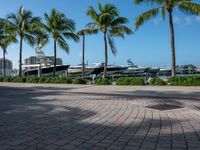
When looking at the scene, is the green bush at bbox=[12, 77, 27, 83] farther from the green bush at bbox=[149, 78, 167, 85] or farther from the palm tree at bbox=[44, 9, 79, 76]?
the green bush at bbox=[149, 78, 167, 85]

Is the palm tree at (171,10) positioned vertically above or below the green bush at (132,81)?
above

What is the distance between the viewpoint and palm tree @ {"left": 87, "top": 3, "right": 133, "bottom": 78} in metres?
27.8

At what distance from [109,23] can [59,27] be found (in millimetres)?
7302

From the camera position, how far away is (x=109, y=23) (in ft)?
92.1

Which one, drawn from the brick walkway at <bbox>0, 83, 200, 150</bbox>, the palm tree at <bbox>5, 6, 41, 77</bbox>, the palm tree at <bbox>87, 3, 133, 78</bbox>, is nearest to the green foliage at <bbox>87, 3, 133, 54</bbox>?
the palm tree at <bbox>87, 3, 133, 78</bbox>

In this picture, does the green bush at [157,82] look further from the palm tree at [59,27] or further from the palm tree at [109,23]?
the palm tree at [59,27]

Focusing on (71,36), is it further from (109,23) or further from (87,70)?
(87,70)

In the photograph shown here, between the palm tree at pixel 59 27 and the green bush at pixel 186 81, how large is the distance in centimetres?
1588

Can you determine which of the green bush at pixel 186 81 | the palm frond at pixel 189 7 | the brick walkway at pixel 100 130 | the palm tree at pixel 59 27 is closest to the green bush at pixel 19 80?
the palm tree at pixel 59 27

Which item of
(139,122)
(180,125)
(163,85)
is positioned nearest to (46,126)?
(139,122)

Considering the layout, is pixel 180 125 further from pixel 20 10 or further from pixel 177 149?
pixel 20 10

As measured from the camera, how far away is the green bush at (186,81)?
19.5m

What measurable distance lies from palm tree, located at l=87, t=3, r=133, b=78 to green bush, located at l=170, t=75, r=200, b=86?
879 cm

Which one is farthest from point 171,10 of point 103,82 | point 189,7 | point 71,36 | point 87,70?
point 87,70
